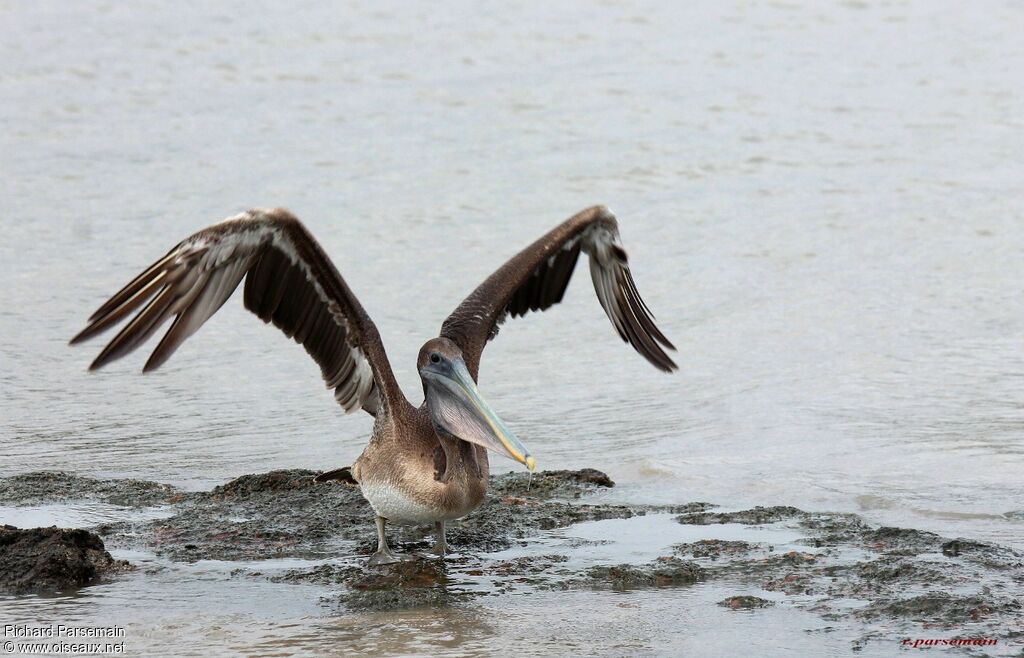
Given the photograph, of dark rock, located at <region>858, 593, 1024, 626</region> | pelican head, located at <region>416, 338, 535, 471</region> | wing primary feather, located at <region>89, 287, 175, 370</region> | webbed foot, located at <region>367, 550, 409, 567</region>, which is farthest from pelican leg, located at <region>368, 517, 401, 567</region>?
dark rock, located at <region>858, 593, 1024, 626</region>

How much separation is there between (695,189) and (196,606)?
26.8 ft

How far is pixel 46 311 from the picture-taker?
403 inches

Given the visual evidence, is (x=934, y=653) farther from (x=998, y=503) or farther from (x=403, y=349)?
(x=403, y=349)

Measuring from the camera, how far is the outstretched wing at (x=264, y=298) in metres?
5.79

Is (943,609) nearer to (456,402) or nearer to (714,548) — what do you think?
(714,548)

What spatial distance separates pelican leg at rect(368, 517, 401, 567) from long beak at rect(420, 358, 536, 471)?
1.63 ft

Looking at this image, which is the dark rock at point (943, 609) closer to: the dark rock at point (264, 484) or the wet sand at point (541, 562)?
the wet sand at point (541, 562)

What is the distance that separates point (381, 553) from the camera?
6.37m

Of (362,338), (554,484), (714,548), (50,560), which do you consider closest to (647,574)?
(714,548)

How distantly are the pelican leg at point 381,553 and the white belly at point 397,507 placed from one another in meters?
0.04

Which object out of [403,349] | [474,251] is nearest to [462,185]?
[474,251]

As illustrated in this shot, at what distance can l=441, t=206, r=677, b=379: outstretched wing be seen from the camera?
7.01m

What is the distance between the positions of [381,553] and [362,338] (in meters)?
0.93

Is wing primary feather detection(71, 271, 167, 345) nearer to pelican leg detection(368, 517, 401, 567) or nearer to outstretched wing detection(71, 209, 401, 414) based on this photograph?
outstretched wing detection(71, 209, 401, 414)
